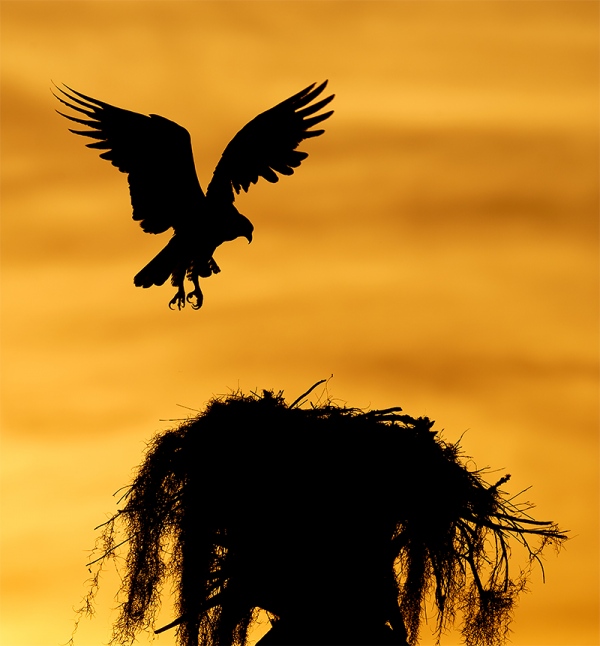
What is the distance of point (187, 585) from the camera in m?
14.1

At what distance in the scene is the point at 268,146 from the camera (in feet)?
46.8

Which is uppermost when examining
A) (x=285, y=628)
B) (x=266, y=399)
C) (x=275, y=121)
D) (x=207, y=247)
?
(x=275, y=121)

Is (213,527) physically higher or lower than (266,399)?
lower

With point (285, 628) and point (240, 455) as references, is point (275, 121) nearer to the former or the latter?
point (240, 455)

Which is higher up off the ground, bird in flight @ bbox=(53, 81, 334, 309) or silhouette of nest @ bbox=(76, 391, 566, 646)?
bird in flight @ bbox=(53, 81, 334, 309)

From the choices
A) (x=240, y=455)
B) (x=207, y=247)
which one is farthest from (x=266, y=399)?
(x=207, y=247)

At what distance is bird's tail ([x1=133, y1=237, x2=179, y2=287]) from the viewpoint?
547 inches

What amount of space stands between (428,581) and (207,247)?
433 centimetres

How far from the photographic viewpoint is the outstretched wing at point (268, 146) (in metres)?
14.2

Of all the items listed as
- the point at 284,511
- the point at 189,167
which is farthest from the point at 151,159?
the point at 284,511

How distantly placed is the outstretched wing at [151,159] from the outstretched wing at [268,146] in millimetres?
321

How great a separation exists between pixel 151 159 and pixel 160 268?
4.03 ft

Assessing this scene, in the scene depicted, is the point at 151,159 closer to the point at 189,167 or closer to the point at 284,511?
the point at 189,167

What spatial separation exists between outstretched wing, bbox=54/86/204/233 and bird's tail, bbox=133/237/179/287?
267 millimetres
